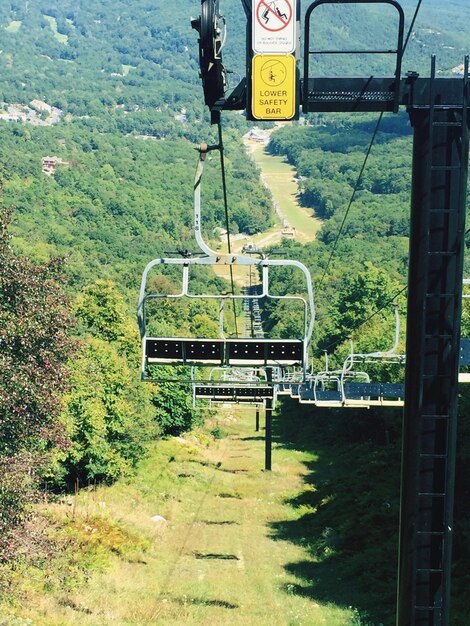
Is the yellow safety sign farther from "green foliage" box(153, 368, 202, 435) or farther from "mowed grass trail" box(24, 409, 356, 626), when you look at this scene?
"green foliage" box(153, 368, 202, 435)

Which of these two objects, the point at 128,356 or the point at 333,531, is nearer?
the point at 333,531

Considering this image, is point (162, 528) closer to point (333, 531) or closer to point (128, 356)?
point (333, 531)

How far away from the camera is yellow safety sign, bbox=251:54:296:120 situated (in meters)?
7.19

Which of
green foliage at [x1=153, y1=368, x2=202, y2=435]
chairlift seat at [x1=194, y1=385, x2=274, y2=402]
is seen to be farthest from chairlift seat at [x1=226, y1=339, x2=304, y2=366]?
green foliage at [x1=153, y1=368, x2=202, y2=435]

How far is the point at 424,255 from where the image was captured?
284 inches

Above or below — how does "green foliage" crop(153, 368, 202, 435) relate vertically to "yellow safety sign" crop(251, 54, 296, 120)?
below

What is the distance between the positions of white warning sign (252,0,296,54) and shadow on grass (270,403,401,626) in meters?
11.7

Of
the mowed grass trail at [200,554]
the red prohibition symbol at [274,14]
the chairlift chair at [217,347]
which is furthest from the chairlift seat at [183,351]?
the mowed grass trail at [200,554]

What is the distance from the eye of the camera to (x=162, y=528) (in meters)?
24.9

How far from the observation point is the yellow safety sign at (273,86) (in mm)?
7191

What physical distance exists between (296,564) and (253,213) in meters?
136

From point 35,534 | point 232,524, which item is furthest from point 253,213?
point 35,534

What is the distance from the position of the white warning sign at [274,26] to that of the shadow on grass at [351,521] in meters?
11.7

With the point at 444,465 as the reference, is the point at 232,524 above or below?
below
